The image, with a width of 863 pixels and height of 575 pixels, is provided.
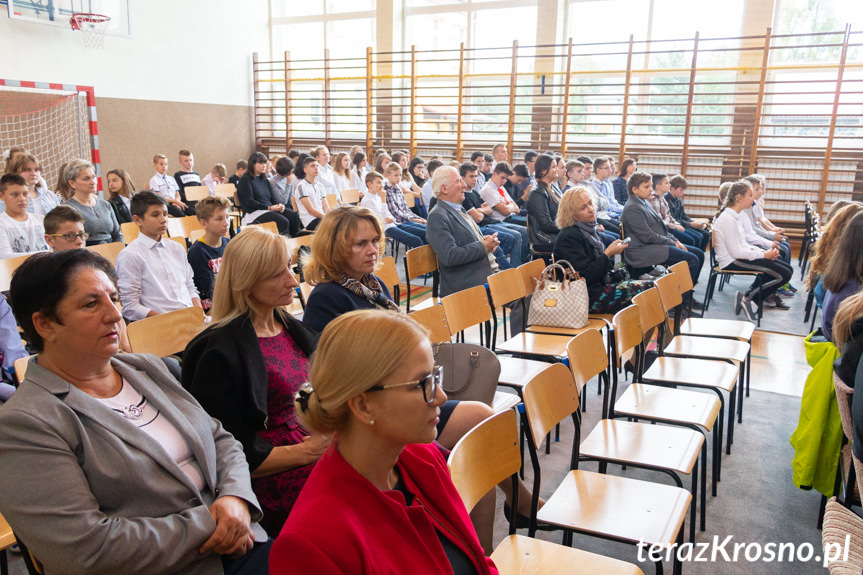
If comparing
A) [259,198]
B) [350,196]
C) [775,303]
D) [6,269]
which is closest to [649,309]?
[775,303]

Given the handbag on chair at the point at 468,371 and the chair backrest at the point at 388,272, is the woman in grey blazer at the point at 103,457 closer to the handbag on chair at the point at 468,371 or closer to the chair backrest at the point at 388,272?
the handbag on chair at the point at 468,371

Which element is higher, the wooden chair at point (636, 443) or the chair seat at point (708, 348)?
the chair seat at point (708, 348)

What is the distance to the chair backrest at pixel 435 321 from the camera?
306cm

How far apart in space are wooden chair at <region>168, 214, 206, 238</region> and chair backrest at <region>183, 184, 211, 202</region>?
2576 millimetres

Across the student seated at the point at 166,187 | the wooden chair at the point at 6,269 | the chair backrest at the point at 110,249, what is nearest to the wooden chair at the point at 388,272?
the chair backrest at the point at 110,249

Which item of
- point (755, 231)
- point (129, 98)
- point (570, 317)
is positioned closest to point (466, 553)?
point (570, 317)

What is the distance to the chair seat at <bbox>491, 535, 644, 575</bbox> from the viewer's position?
168cm

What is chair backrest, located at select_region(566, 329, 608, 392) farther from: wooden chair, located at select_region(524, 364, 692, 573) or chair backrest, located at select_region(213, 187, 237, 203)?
chair backrest, located at select_region(213, 187, 237, 203)

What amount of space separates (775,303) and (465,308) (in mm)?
4313

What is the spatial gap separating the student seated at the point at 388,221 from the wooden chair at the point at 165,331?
4.08 m

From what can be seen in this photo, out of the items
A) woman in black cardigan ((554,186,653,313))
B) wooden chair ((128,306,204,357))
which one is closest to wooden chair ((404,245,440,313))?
woman in black cardigan ((554,186,653,313))

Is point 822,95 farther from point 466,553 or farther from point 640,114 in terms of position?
point 466,553

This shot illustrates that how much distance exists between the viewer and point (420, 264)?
4.73m

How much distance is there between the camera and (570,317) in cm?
392
